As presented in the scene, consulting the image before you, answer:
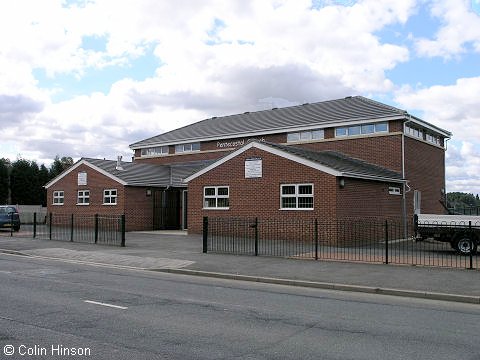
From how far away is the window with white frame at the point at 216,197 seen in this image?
25841mm

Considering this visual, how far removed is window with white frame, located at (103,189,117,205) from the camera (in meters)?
32.3

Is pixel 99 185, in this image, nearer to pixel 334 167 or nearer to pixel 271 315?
pixel 334 167

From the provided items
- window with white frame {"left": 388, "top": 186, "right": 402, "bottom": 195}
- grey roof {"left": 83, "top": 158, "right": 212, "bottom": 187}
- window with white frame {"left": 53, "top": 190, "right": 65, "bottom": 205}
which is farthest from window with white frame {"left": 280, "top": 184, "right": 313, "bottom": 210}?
window with white frame {"left": 53, "top": 190, "right": 65, "bottom": 205}

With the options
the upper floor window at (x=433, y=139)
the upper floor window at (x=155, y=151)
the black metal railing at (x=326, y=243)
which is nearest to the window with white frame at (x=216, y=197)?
the black metal railing at (x=326, y=243)

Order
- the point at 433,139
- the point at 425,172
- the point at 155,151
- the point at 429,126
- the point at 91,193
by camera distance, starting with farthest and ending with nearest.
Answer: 1. the point at 155,151
2. the point at 91,193
3. the point at 433,139
4. the point at 429,126
5. the point at 425,172

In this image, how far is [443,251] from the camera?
1916 cm

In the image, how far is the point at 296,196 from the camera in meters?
23.2

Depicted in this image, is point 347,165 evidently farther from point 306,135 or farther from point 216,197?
point 306,135

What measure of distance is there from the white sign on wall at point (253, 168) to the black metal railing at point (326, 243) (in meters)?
2.20

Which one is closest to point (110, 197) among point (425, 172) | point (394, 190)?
point (394, 190)

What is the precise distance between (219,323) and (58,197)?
105 ft

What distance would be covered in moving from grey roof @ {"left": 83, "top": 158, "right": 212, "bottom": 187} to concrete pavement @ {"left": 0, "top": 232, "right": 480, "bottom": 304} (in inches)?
490

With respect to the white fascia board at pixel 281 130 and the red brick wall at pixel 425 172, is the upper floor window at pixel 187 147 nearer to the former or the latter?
the white fascia board at pixel 281 130

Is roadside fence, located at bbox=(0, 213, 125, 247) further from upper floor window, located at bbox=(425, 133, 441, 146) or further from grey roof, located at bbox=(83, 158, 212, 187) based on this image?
upper floor window, located at bbox=(425, 133, 441, 146)
